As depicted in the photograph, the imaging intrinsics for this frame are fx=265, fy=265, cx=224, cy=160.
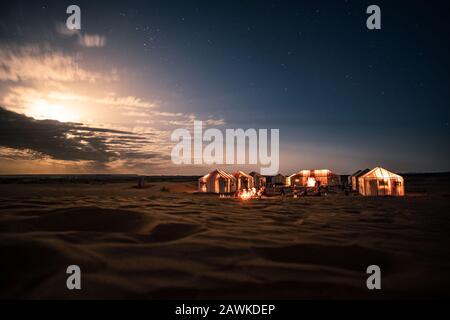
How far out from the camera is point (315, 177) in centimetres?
3738

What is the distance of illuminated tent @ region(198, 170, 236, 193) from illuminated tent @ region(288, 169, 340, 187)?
10466 mm

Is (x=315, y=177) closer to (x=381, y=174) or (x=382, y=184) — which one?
(x=381, y=174)

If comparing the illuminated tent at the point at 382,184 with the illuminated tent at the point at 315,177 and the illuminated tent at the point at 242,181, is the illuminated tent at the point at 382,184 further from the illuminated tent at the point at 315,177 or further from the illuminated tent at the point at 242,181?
the illuminated tent at the point at 242,181

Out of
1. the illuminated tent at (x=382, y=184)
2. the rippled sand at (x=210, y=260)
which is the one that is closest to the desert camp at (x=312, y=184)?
the illuminated tent at (x=382, y=184)

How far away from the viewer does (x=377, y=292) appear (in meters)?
2.61

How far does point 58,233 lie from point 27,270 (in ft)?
5.18

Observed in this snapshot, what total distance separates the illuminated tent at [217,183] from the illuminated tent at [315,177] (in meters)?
10.5

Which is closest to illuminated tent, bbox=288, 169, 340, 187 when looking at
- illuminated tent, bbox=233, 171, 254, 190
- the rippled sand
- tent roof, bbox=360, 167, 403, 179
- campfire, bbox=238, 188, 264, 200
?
illuminated tent, bbox=233, 171, 254, 190

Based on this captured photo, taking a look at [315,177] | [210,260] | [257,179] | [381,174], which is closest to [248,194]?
[381,174]

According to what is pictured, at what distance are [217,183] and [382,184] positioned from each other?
1672 cm

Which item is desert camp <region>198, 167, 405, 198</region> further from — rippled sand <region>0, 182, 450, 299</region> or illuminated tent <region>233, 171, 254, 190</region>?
rippled sand <region>0, 182, 450, 299</region>

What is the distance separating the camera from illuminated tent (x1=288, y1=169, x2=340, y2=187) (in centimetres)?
3660
